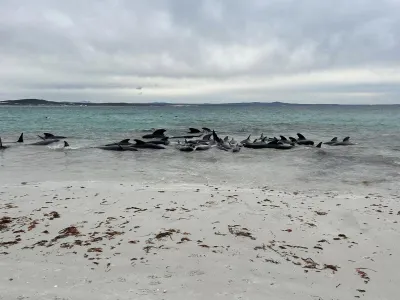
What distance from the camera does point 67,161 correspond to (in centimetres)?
1730

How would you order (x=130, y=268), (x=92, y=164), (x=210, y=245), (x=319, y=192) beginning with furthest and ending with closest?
(x=92, y=164)
(x=319, y=192)
(x=210, y=245)
(x=130, y=268)

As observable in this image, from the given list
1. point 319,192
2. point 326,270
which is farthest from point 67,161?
point 326,270

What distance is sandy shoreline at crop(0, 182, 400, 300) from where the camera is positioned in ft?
17.0

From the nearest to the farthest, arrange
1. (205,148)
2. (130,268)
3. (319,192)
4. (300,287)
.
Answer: (300,287)
(130,268)
(319,192)
(205,148)

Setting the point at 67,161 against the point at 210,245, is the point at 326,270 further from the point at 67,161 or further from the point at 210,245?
the point at 67,161

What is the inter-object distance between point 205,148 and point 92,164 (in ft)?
24.6

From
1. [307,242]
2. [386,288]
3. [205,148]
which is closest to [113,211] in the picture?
[307,242]

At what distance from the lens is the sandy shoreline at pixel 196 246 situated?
518 cm

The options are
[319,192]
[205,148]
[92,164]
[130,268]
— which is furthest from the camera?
[205,148]

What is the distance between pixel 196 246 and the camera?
6.59 metres

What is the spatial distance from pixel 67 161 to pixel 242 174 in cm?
809

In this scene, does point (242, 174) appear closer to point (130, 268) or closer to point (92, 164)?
point (92, 164)

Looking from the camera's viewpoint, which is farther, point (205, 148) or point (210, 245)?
point (205, 148)

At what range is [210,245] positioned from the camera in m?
6.64
